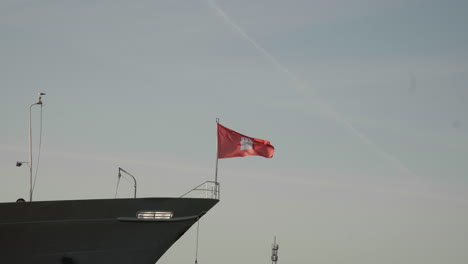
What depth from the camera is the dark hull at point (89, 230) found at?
25.3 metres

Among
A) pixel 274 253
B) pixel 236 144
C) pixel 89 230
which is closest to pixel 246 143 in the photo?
pixel 236 144

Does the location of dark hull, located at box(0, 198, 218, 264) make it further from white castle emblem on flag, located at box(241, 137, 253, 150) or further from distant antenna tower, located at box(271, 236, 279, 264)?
distant antenna tower, located at box(271, 236, 279, 264)

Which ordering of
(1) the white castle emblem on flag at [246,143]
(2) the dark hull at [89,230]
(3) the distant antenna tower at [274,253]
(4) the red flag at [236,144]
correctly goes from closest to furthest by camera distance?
(2) the dark hull at [89,230] < (4) the red flag at [236,144] < (1) the white castle emblem on flag at [246,143] < (3) the distant antenna tower at [274,253]

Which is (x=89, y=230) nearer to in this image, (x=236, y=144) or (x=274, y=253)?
(x=236, y=144)

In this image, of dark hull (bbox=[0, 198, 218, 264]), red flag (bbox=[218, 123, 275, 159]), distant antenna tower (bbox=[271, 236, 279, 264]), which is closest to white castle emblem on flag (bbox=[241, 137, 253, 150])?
red flag (bbox=[218, 123, 275, 159])

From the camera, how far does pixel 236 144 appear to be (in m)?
27.5

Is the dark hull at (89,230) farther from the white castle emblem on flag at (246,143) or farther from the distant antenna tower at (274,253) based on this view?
the distant antenna tower at (274,253)

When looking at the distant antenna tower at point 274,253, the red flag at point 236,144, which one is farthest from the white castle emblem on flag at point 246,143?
the distant antenna tower at point 274,253

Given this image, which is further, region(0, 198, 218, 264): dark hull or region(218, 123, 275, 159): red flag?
region(218, 123, 275, 159): red flag

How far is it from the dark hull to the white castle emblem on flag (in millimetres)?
2934

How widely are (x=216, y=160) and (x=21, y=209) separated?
7929 millimetres

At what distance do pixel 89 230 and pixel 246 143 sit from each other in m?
7.37

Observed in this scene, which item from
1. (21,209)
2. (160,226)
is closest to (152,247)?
(160,226)

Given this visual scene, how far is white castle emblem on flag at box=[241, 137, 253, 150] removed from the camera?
27.6m
